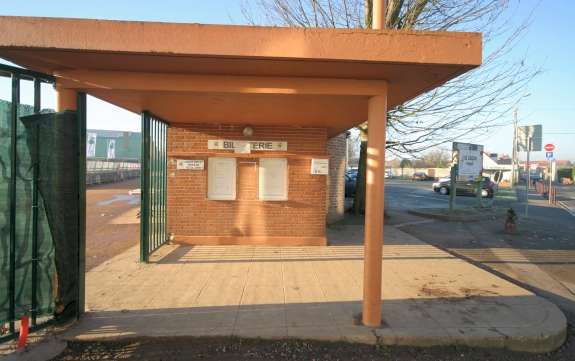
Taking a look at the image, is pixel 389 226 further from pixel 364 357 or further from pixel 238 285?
pixel 364 357

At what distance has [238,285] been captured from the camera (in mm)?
5449

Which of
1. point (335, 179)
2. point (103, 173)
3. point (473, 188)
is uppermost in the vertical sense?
point (335, 179)

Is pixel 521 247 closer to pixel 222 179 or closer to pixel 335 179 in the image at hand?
pixel 335 179

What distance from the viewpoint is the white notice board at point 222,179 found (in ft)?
26.0

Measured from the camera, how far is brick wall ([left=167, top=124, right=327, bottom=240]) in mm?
7875

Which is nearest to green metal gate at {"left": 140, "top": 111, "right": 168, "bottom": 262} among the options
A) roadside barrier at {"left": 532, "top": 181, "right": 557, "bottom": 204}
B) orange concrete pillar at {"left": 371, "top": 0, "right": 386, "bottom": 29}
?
orange concrete pillar at {"left": 371, "top": 0, "right": 386, "bottom": 29}

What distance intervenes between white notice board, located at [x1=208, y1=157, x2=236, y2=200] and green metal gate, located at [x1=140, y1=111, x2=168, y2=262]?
37.4 inches

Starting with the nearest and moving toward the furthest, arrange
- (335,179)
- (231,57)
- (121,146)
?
(231,57), (335,179), (121,146)

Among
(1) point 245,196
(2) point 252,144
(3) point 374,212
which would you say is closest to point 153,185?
(1) point 245,196

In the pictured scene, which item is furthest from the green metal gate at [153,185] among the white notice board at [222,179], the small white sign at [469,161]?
the small white sign at [469,161]

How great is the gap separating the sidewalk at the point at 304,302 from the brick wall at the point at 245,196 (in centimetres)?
75

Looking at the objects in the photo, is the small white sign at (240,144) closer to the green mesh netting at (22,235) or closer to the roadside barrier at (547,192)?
the green mesh netting at (22,235)

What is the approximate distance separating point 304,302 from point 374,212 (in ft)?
5.23

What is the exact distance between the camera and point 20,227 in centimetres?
362
